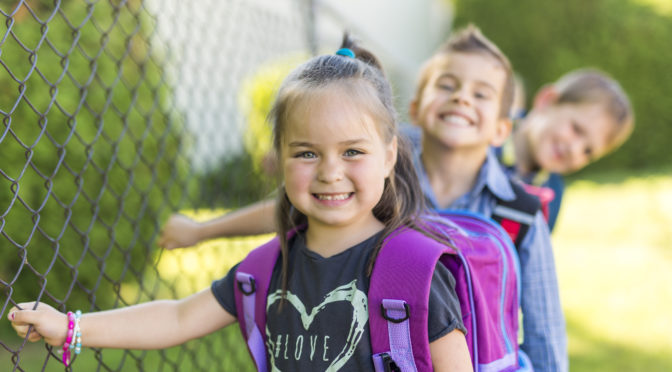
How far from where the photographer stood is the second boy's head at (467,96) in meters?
2.20

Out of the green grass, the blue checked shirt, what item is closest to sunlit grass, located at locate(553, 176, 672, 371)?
the green grass

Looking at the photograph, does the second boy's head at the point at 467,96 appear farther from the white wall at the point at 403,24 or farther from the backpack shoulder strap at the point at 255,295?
the white wall at the point at 403,24

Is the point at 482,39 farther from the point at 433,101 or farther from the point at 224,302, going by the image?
the point at 224,302

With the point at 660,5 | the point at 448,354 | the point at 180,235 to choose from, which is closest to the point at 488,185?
the point at 448,354

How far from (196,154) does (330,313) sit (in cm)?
503

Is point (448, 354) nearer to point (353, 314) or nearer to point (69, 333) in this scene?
point (353, 314)

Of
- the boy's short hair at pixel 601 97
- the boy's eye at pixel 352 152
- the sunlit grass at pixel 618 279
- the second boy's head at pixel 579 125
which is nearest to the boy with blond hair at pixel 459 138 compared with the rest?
the boy's eye at pixel 352 152

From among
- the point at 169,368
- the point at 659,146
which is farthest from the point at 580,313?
the point at 659,146

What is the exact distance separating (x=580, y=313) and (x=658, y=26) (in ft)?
26.9

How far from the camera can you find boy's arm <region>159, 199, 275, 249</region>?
2.24 metres

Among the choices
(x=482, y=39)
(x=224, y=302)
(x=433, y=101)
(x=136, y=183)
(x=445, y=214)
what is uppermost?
(x=482, y=39)

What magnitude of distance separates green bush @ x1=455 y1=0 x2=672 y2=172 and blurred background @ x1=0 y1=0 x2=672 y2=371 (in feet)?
0.08

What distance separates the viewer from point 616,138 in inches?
127

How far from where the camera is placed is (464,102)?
2193 millimetres
